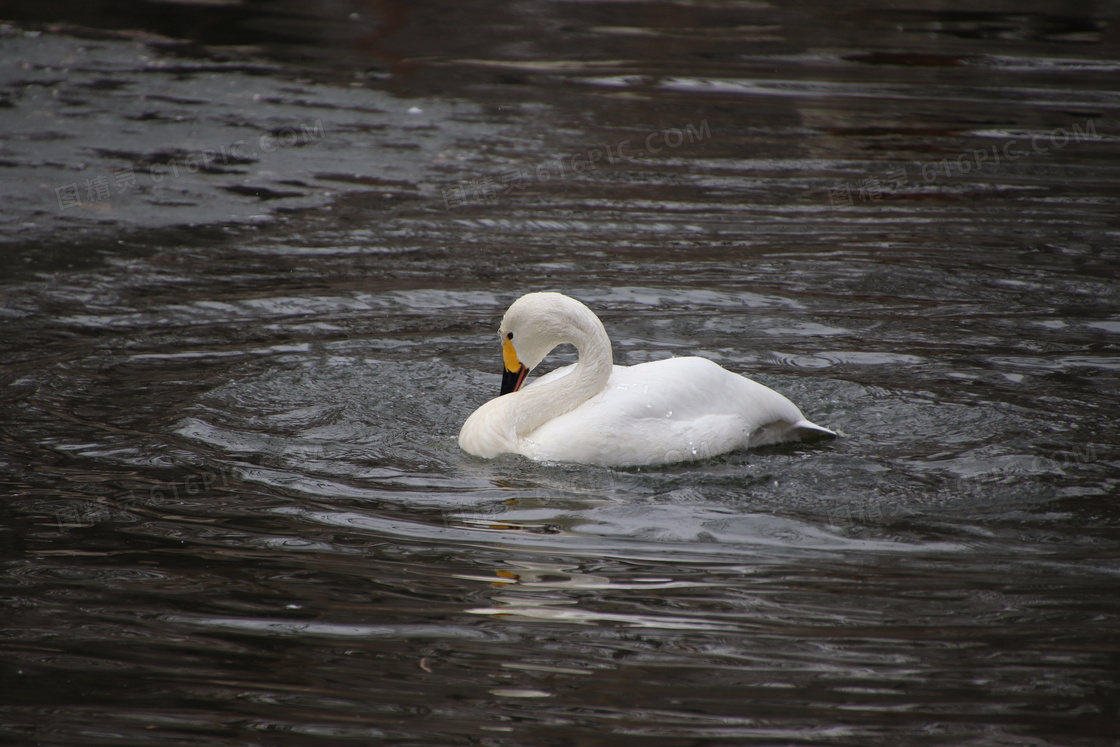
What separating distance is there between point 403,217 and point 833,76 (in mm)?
6470

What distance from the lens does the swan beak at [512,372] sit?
6.06 m

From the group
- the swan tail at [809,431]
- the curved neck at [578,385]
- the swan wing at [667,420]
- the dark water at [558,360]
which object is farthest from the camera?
the swan tail at [809,431]

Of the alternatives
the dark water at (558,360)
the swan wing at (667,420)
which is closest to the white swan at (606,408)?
the swan wing at (667,420)

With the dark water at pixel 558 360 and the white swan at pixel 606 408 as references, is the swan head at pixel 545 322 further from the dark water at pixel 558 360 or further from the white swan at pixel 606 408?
the dark water at pixel 558 360

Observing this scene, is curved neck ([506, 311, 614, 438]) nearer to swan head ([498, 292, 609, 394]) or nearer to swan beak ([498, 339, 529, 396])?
swan head ([498, 292, 609, 394])

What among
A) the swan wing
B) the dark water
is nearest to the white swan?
the swan wing

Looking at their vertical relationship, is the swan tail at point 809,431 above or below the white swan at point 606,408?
below

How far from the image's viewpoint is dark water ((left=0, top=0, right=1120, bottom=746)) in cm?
382

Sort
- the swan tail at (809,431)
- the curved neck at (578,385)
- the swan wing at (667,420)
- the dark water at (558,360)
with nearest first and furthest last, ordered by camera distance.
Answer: the dark water at (558,360)
the swan wing at (667,420)
the curved neck at (578,385)
the swan tail at (809,431)

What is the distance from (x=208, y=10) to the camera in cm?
1650

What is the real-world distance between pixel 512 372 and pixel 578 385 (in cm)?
43

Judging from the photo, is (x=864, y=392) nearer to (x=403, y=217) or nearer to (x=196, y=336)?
(x=196, y=336)

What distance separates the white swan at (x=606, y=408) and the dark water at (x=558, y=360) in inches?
5.0

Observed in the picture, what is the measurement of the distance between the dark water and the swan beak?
0.42 meters
